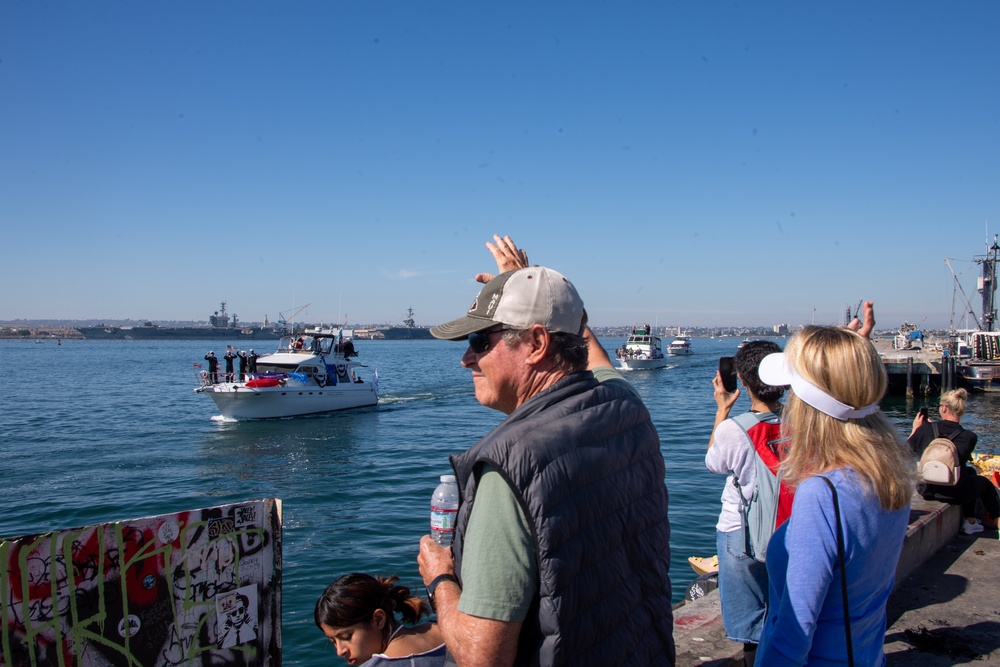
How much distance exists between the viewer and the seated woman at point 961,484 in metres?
6.70

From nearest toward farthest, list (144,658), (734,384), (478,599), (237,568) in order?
(478,599)
(144,658)
(237,568)
(734,384)

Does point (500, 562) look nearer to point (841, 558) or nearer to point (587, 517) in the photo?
point (587, 517)

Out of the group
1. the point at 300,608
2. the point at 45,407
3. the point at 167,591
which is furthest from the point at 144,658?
the point at 45,407

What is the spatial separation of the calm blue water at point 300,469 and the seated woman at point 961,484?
376 centimetres

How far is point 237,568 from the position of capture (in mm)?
3404

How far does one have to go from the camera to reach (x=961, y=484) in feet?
21.8

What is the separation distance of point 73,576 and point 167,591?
433 millimetres

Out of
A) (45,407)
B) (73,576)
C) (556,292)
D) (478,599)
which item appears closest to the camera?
(478,599)

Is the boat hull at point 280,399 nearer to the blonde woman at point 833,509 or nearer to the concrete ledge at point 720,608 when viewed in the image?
the concrete ledge at point 720,608

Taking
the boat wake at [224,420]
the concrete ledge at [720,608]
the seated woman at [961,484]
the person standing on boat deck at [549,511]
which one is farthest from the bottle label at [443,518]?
the boat wake at [224,420]

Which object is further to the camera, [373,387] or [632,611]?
[373,387]

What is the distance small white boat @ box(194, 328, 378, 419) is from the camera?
28.7 meters

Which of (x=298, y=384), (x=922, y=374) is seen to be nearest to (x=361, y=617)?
(x=298, y=384)

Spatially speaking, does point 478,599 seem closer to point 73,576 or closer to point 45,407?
point 73,576
